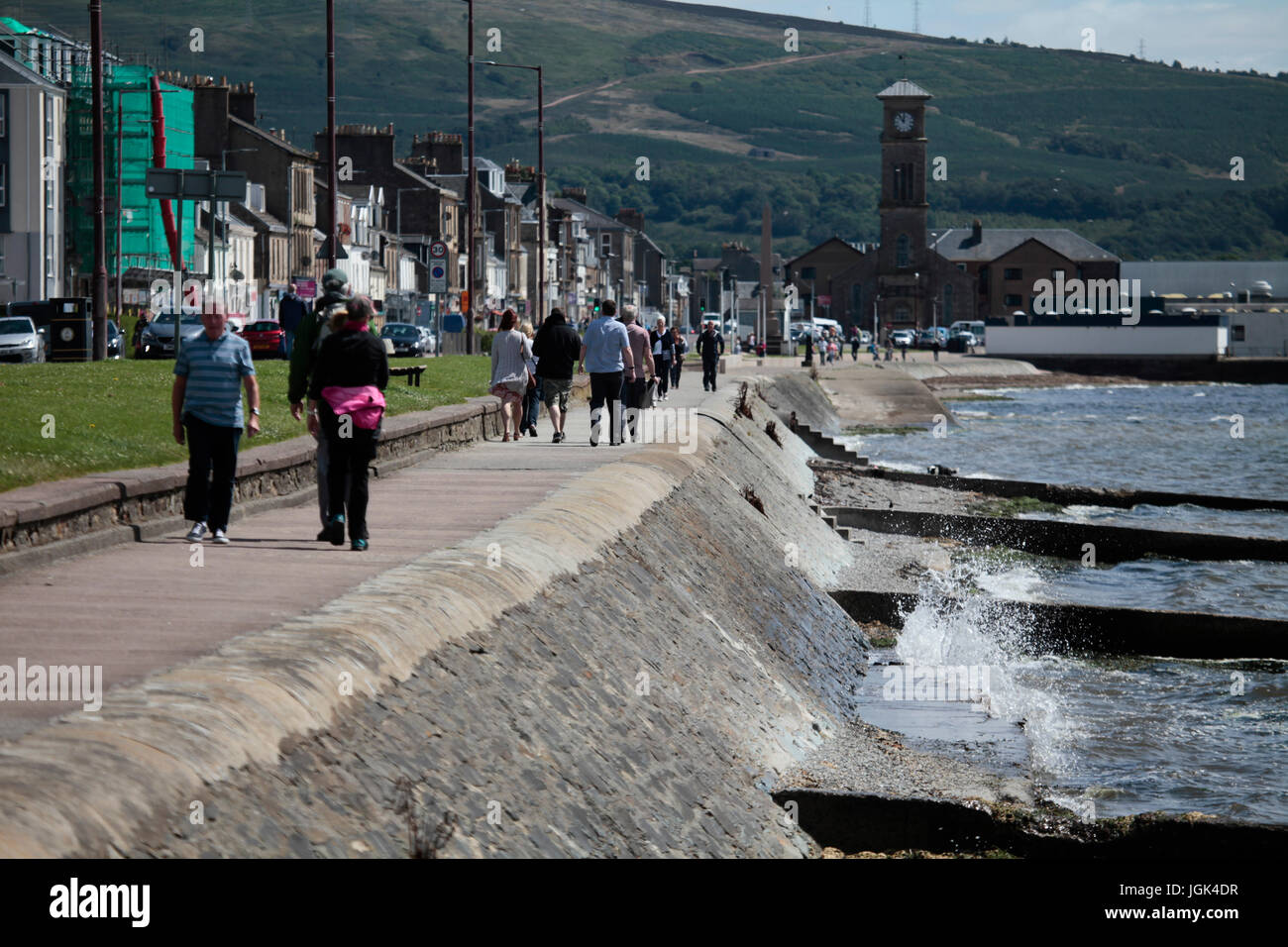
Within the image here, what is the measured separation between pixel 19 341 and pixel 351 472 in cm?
3274

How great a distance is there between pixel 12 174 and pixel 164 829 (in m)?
65.3

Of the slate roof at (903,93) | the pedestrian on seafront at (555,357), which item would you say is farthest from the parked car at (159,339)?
the slate roof at (903,93)

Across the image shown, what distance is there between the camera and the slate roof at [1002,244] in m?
173

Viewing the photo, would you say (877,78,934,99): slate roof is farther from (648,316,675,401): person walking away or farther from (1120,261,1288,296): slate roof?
(648,316,675,401): person walking away

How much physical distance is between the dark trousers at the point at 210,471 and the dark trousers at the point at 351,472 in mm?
707

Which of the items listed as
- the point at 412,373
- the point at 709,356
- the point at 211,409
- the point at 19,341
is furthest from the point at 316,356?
the point at 19,341

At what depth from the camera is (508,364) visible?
2266cm

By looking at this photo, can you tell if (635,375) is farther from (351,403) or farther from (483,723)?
(483,723)

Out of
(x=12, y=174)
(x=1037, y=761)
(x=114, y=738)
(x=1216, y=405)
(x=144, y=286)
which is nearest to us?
(x=114, y=738)

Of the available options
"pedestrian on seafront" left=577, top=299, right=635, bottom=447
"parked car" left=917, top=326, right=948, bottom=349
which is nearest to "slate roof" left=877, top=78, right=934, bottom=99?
"parked car" left=917, top=326, right=948, bottom=349

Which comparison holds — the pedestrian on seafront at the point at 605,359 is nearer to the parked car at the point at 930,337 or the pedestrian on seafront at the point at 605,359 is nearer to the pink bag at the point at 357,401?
the pink bag at the point at 357,401

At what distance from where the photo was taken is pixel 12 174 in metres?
66.1
